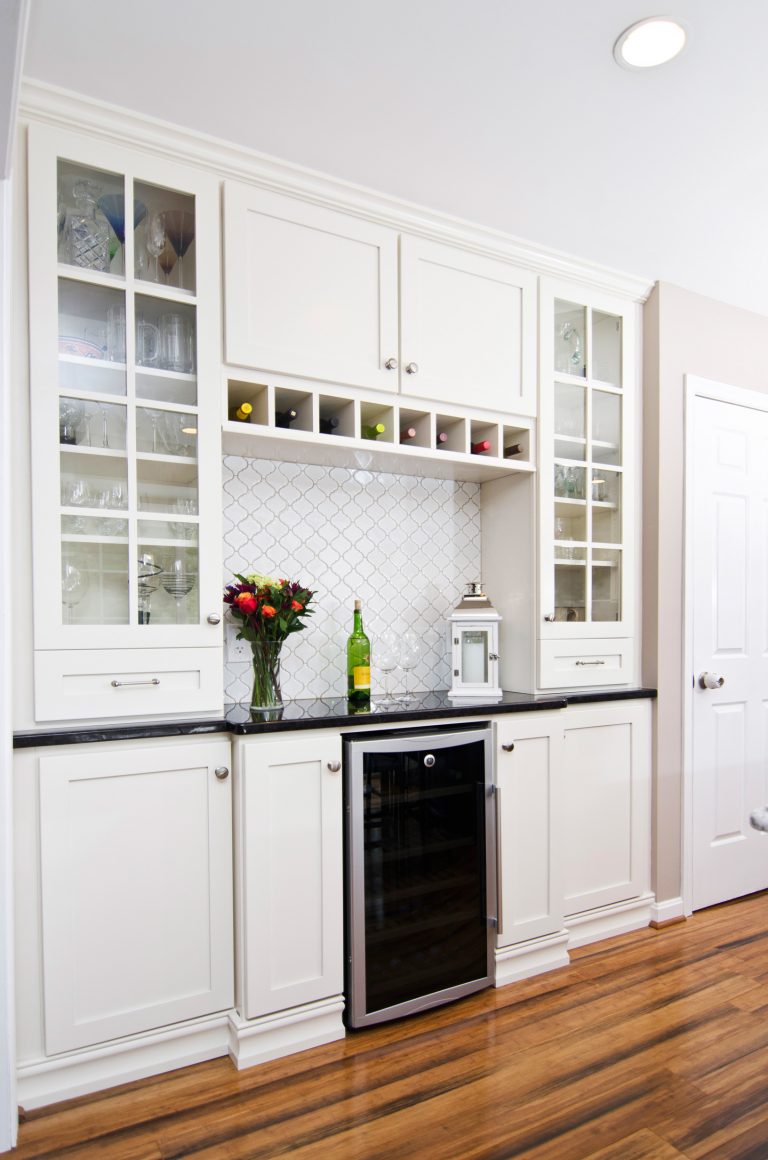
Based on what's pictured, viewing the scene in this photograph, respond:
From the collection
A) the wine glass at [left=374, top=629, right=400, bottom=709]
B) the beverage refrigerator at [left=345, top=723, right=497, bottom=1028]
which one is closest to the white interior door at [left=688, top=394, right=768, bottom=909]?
the beverage refrigerator at [left=345, top=723, right=497, bottom=1028]

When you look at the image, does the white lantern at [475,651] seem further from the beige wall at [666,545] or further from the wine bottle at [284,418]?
the wine bottle at [284,418]

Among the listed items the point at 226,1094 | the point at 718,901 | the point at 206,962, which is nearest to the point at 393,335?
the point at 206,962

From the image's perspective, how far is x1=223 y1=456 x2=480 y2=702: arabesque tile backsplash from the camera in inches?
99.5

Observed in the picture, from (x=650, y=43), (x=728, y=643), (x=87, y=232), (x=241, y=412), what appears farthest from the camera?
(x=728, y=643)

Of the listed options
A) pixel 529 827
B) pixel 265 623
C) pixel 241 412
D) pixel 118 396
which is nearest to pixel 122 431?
pixel 118 396

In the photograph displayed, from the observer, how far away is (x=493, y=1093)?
187 centimetres

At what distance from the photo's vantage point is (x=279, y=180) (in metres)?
2.19

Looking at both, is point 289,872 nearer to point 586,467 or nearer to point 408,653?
point 408,653

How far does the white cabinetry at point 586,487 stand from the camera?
2752 mm

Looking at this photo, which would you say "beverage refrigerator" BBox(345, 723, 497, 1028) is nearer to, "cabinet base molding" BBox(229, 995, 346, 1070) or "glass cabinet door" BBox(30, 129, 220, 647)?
"cabinet base molding" BBox(229, 995, 346, 1070)

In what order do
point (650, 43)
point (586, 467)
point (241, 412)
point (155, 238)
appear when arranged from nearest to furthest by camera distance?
point (650, 43) < point (155, 238) < point (241, 412) < point (586, 467)

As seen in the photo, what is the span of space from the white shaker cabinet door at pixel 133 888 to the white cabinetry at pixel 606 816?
129 cm

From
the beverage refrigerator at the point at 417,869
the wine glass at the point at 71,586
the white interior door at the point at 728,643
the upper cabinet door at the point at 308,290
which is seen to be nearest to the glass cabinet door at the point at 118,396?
the wine glass at the point at 71,586

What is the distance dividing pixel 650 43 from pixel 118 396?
5.29ft
